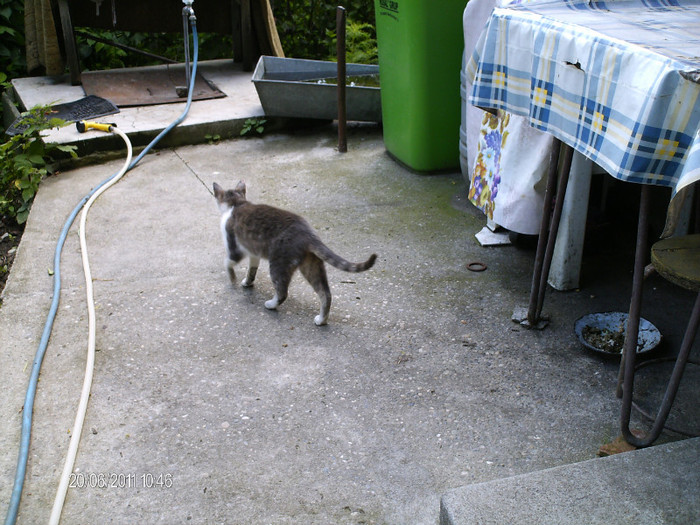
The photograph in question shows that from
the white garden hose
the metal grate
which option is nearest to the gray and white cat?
the white garden hose

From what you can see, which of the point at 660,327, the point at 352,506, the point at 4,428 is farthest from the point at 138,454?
the point at 660,327

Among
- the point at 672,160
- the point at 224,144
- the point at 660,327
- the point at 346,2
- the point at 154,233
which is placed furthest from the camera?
the point at 346,2

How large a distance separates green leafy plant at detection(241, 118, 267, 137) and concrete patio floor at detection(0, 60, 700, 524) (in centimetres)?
161

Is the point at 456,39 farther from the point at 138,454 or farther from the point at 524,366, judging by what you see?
the point at 138,454

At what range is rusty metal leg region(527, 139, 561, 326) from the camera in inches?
117

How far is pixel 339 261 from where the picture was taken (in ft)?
10.7

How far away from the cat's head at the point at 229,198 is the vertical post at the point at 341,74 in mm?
1987

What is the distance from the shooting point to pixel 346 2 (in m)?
8.49

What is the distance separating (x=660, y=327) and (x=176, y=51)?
24.6ft

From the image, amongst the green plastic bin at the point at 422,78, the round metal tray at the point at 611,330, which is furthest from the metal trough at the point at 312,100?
the round metal tray at the point at 611,330

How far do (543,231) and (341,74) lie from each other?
295 centimetres

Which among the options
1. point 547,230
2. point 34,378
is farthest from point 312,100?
point 34,378
